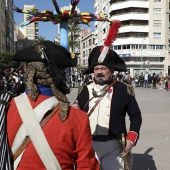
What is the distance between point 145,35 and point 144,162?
56.6m

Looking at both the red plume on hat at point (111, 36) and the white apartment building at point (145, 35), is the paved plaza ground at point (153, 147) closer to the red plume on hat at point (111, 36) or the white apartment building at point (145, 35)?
the red plume on hat at point (111, 36)

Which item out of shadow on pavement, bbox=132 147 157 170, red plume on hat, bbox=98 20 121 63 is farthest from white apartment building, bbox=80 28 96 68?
red plume on hat, bbox=98 20 121 63

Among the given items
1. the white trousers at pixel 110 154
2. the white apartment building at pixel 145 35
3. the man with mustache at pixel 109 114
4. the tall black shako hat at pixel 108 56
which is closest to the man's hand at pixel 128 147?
the man with mustache at pixel 109 114

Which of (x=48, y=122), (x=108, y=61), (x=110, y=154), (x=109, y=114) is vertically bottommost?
(x=110, y=154)

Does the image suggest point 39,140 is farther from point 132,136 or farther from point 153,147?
point 153,147

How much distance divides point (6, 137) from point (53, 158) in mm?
301

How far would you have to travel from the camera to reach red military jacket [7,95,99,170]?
5.57ft

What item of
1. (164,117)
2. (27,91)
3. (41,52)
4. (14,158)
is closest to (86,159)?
(14,158)

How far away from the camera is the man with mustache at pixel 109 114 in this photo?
2811 mm

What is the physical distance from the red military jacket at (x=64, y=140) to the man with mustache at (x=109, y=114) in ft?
3.38

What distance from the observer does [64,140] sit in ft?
5.58

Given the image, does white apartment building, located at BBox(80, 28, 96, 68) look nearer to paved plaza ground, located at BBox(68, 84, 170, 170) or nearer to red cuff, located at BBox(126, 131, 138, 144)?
paved plaza ground, located at BBox(68, 84, 170, 170)

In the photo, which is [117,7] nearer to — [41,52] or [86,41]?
[86,41]

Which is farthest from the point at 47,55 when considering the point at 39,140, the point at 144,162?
the point at 144,162
